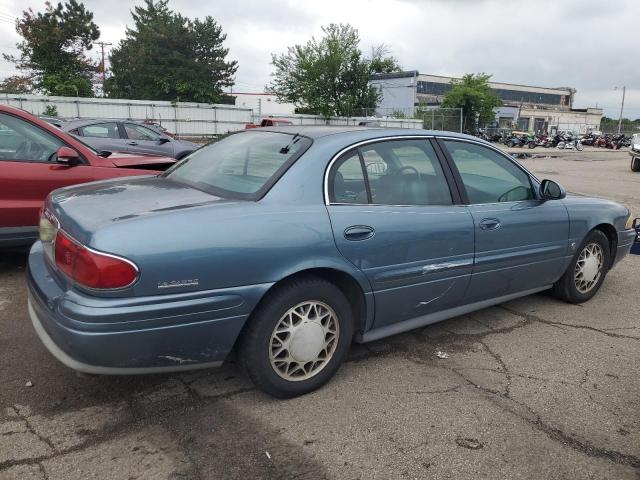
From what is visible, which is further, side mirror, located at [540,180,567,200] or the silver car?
the silver car

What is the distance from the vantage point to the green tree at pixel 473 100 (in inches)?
1549

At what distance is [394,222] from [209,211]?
1.14 m

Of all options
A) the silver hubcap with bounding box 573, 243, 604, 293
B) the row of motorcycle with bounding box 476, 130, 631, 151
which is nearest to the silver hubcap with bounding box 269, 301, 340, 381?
the silver hubcap with bounding box 573, 243, 604, 293

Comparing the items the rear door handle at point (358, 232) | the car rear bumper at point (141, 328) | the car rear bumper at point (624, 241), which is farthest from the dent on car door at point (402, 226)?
the car rear bumper at point (624, 241)

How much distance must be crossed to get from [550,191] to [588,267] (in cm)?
99

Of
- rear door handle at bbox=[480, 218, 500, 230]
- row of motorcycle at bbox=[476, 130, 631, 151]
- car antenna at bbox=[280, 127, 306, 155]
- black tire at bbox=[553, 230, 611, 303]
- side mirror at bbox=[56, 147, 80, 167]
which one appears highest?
row of motorcycle at bbox=[476, 130, 631, 151]

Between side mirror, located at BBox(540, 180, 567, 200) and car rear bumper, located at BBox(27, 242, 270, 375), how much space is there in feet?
8.43

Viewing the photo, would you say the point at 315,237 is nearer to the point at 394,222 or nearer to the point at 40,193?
the point at 394,222

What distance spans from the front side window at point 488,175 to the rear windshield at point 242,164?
1247 millimetres

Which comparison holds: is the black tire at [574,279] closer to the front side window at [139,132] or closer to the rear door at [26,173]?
the rear door at [26,173]

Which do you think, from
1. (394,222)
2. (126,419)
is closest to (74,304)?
(126,419)

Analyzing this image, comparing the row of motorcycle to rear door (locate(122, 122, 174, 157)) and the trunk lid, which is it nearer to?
rear door (locate(122, 122, 174, 157))

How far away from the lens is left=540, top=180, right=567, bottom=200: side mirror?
413 centimetres

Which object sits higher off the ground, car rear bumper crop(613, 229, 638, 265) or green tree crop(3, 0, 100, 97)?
green tree crop(3, 0, 100, 97)
